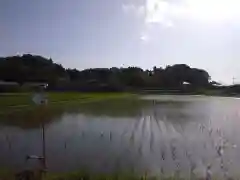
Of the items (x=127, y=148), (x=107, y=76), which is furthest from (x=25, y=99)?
(x=127, y=148)

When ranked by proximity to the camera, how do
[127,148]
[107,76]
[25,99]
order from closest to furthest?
[127,148]
[25,99]
[107,76]

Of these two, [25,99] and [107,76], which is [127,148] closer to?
[25,99]

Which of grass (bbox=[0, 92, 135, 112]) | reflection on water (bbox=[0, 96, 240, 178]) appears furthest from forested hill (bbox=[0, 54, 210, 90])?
reflection on water (bbox=[0, 96, 240, 178])

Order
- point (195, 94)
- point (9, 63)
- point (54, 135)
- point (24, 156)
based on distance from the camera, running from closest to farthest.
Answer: point (24, 156) < point (54, 135) < point (9, 63) < point (195, 94)

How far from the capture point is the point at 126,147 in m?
8.39

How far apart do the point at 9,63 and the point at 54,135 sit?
1257cm

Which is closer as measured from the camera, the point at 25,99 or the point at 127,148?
the point at 127,148

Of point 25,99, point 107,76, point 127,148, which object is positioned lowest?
point 127,148

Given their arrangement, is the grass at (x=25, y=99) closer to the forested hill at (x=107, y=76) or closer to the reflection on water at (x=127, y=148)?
the forested hill at (x=107, y=76)

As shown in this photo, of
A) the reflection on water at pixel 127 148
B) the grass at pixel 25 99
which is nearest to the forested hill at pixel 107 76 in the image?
the grass at pixel 25 99

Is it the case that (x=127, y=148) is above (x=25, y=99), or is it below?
below

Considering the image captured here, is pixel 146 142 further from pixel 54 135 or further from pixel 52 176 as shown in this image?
pixel 52 176

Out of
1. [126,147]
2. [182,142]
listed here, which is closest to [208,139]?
[182,142]

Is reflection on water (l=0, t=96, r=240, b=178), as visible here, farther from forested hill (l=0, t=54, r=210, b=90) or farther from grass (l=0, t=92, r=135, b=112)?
forested hill (l=0, t=54, r=210, b=90)
